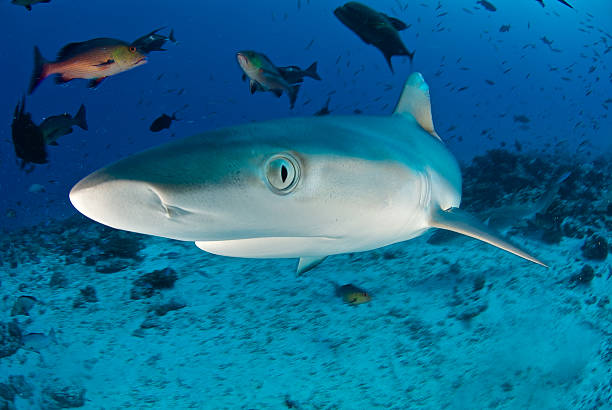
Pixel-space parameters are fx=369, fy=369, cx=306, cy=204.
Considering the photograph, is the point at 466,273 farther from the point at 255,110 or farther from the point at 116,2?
the point at 116,2

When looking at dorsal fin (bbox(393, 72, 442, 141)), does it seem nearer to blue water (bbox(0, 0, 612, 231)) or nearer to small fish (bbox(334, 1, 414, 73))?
small fish (bbox(334, 1, 414, 73))

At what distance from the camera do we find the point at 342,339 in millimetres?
4766

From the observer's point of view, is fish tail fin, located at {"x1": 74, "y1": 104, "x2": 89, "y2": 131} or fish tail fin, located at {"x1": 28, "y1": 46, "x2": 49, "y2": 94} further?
fish tail fin, located at {"x1": 74, "y1": 104, "x2": 89, "y2": 131}

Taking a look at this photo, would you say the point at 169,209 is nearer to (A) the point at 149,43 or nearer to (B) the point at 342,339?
(A) the point at 149,43

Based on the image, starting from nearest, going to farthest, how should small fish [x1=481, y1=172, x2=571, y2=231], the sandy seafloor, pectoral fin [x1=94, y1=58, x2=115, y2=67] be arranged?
pectoral fin [x1=94, y1=58, x2=115, y2=67]
the sandy seafloor
small fish [x1=481, y1=172, x2=571, y2=231]

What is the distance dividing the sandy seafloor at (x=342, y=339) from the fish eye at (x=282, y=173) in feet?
12.9

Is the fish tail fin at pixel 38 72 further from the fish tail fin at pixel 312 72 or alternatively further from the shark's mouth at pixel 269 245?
the shark's mouth at pixel 269 245

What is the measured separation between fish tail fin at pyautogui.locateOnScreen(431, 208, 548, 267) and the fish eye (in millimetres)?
979

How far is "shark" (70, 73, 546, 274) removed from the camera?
1053 mm

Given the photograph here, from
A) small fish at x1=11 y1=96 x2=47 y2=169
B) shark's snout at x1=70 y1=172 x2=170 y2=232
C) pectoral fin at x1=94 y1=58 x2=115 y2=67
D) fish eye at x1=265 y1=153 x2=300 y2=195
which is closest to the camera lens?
shark's snout at x1=70 y1=172 x2=170 y2=232

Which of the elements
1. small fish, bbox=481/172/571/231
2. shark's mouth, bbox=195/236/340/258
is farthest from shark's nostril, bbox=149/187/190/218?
small fish, bbox=481/172/571/231

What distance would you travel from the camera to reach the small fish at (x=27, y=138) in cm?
366

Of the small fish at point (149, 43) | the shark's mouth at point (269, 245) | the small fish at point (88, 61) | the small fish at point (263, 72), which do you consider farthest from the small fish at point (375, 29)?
the shark's mouth at point (269, 245)

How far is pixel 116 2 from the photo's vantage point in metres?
70.8
